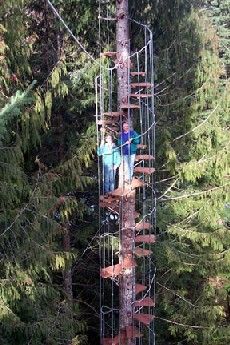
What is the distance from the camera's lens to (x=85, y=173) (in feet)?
29.0

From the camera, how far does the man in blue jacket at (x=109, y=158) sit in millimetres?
6410

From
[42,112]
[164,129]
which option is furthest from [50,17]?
[164,129]

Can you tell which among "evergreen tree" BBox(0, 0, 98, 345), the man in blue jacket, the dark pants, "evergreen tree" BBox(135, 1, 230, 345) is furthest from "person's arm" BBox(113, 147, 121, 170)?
"evergreen tree" BBox(135, 1, 230, 345)

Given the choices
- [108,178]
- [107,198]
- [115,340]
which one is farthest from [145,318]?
[108,178]

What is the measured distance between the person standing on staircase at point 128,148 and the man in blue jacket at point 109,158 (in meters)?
0.14

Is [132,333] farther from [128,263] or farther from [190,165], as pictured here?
[190,165]

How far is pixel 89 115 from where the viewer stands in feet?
28.4

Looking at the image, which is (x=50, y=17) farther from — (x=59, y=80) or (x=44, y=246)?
(x=44, y=246)

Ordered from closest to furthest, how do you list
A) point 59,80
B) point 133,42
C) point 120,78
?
point 120,78 < point 59,80 < point 133,42

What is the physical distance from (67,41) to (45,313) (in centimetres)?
423

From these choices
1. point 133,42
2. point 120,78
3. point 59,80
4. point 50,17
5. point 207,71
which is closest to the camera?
point 120,78

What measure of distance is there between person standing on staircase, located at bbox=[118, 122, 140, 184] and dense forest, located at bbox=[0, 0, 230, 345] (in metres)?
1.15

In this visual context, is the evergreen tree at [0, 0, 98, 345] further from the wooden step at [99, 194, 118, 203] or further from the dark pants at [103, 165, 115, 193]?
the wooden step at [99, 194, 118, 203]

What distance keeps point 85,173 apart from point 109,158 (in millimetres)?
2304
